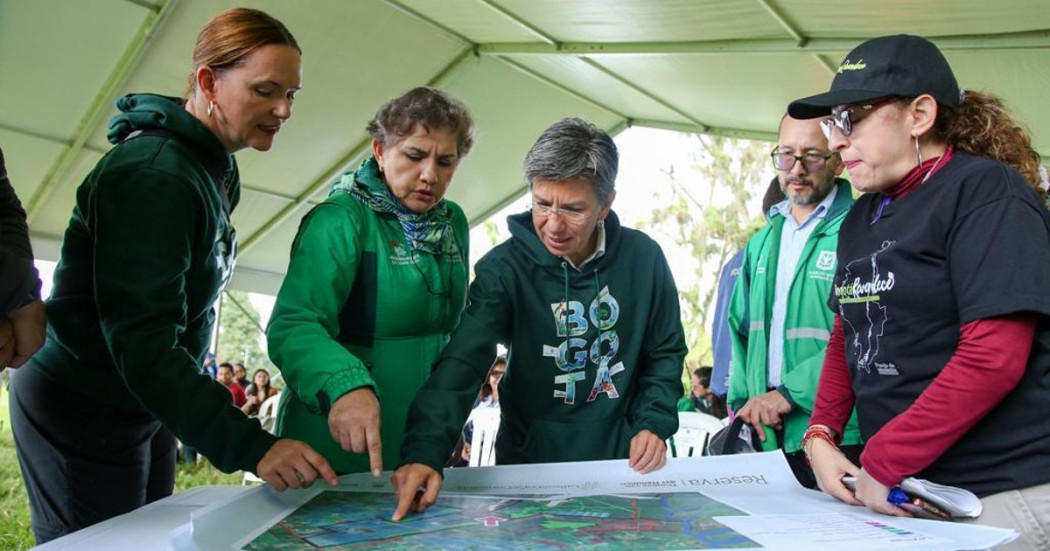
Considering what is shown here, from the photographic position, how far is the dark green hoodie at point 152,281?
1106 millimetres

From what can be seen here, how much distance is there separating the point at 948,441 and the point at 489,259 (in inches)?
33.5

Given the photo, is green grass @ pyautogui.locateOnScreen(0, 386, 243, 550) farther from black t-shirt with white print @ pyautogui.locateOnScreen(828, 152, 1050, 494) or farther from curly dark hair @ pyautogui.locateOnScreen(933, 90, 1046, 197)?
curly dark hair @ pyautogui.locateOnScreen(933, 90, 1046, 197)

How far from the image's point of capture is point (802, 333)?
187 cm

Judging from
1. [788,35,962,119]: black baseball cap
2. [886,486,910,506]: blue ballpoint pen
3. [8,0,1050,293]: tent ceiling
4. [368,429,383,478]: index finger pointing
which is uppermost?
[8,0,1050,293]: tent ceiling

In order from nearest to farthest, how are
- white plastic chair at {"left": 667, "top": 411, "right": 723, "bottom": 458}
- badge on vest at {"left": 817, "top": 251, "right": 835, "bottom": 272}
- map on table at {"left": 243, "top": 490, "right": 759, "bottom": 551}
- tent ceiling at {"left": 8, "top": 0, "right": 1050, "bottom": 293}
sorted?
map on table at {"left": 243, "top": 490, "right": 759, "bottom": 551}, badge on vest at {"left": 817, "top": 251, "right": 835, "bottom": 272}, white plastic chair at {"left": 667, "top": 411, "right": 723, "bottom": 458}, tent ceiling at {"left": 8, "top": 0, "right": 1050, "bottom": 293}

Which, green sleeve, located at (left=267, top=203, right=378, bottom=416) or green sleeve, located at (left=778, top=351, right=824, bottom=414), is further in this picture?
green sleeve, located at (left=778, top=351, right=824, bottom=414)

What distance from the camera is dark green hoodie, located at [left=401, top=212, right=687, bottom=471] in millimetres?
1566

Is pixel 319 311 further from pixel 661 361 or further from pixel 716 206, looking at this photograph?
pixel 716 206

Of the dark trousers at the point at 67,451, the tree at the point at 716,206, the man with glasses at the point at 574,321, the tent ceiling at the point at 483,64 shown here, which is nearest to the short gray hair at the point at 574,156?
the man with glasses at the point at 574,321

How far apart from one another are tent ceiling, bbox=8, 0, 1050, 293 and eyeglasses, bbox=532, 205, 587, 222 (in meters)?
2.90

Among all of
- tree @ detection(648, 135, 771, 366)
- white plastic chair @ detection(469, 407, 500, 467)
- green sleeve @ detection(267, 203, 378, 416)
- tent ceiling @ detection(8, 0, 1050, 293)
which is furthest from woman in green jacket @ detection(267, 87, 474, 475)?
tree @ detection(648, 135, 771, 366)

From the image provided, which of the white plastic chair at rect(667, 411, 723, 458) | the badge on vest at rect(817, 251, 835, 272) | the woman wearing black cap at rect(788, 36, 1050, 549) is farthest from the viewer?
the white plastic chair at rect(667, 411, 723, 458)

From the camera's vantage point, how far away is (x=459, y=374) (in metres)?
1.32

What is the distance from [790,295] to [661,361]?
0.44m
